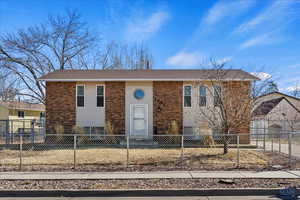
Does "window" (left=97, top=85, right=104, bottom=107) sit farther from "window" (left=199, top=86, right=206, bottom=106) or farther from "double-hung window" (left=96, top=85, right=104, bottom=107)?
"window" (left=199, top=86, right=206, bottom=106)

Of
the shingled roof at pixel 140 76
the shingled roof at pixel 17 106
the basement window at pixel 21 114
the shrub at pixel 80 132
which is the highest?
the shingled roof at pixel 140 76

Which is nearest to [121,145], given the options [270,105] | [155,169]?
[155,169]

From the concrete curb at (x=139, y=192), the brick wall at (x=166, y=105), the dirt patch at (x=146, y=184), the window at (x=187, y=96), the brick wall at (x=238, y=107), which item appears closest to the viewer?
the concrete curb at (x=139, y=192)

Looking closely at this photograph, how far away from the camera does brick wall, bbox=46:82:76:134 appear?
16.5 meters

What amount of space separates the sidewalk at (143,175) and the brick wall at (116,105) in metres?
8.41

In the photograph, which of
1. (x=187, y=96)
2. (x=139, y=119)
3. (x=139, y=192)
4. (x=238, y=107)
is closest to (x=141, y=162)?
(x=139, y=192)

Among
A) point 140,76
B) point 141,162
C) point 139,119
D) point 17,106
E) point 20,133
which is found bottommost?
point 141,162

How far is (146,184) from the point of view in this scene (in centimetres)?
691

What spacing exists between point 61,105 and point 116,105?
3721 mm

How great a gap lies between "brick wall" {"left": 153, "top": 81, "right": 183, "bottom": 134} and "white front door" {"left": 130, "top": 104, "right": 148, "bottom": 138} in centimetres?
61

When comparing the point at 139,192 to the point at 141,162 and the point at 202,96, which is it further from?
the point at 202,96

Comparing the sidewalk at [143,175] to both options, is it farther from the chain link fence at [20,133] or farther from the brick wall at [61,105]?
the brick wall at [61,105]

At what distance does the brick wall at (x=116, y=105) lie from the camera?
54.2ft

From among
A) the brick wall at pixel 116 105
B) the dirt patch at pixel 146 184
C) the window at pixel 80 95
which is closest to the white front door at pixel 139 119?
the brick wall at pixel 116 105
